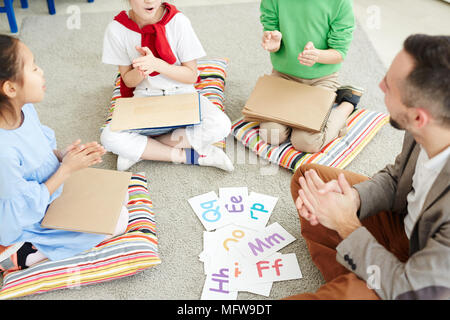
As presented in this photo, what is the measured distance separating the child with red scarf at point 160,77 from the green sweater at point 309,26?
34cm

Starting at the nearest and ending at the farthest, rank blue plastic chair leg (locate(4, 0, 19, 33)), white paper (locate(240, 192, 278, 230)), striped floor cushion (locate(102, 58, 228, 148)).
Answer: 1. white paper (locate(240, 192, 278, 230))
2. striped floor cushion (locate(102, 58, 228, 148))
3. blue plastic chair leg (locate(4, 0, 19, 33))

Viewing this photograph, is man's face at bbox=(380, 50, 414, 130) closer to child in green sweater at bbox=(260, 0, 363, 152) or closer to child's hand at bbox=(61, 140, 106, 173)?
child in green sweater at bbox=(260, 0, 363, 152)

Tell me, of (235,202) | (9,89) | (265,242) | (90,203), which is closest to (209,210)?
(235,202)

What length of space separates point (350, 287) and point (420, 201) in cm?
29

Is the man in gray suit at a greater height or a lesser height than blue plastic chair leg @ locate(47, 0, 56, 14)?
greater

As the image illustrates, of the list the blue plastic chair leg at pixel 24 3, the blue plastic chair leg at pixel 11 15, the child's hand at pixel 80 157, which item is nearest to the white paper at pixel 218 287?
the child's hand at pixel 80 157

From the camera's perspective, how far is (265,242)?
1.50m

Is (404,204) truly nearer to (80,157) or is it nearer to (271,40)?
(271,40)

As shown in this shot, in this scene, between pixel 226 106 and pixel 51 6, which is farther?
pixel 51 6

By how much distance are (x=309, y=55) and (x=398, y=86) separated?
67 cm

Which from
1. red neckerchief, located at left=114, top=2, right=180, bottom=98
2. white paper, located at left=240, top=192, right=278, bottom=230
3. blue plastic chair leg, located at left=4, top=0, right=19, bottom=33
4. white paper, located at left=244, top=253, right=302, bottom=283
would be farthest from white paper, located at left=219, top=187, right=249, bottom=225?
blue plastic chair leg, located at left=4, top=0, right=19, bottom=33

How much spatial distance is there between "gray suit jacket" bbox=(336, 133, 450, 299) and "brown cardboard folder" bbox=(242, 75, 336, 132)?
1.82 ft

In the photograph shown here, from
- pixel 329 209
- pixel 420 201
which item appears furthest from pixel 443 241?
pixel 329 209

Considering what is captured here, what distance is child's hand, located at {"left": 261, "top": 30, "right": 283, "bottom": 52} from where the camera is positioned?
1.73 meters
